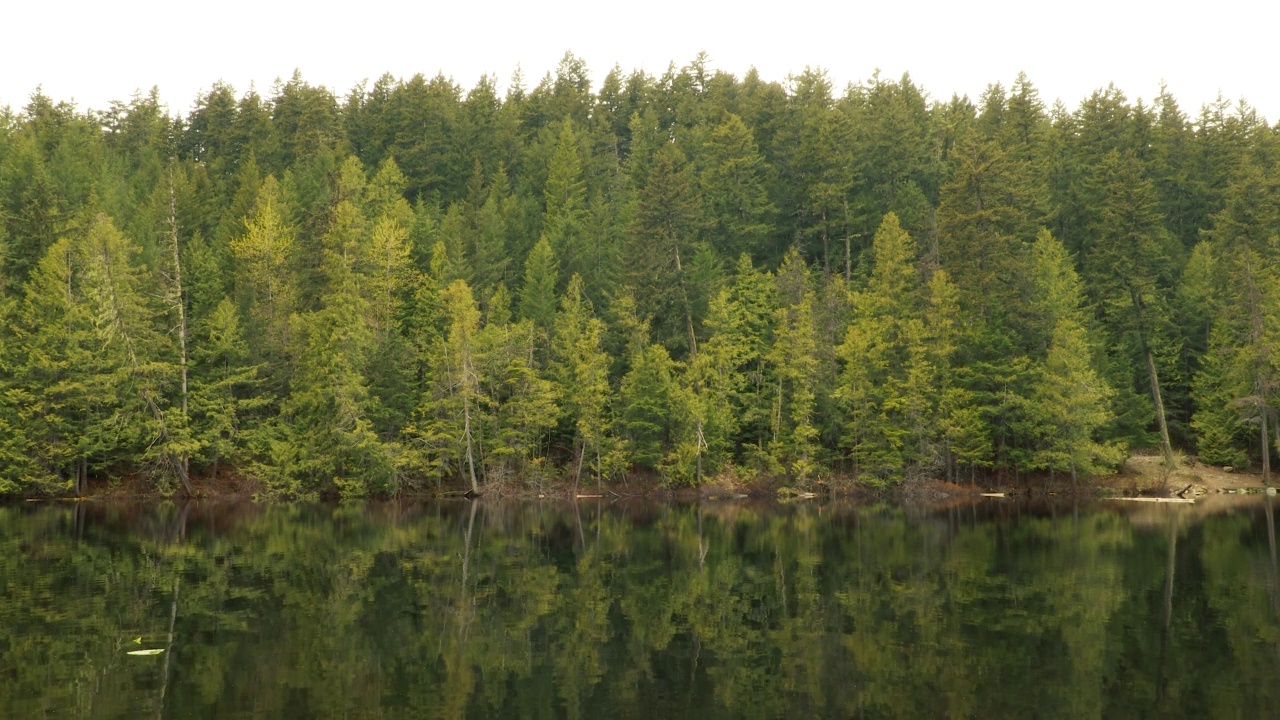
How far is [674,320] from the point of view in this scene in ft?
222

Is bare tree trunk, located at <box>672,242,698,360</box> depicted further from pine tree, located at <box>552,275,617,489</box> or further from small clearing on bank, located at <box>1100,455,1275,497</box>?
small clearing on bank, located at <box>1100,455,1275,497</box>

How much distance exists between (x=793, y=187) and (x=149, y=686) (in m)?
69.8

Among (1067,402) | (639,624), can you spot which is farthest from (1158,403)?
(639,624)

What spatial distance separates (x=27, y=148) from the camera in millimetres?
72875

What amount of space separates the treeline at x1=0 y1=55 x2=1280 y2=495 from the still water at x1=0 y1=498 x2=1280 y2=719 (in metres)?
20.8

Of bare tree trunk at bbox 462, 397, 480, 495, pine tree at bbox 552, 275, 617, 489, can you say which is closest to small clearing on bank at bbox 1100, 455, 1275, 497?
pine tree at bbox 552, 275, 617, 489

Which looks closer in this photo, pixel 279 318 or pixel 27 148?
pixel 279 318

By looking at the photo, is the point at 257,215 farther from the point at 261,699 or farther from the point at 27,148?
the point at 261,699

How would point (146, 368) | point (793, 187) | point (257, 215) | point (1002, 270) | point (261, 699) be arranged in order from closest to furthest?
point (261, 699) < point (146, 368) < point (1002, 270) < point (257, 215) < point (793, 187)

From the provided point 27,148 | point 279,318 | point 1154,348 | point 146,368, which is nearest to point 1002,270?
point 1154,348

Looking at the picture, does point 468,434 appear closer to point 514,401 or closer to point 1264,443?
point 514,401

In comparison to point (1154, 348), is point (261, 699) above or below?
below

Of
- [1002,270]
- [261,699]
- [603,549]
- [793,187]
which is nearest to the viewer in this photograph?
[261,699]

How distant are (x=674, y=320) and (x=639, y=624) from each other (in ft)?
155
